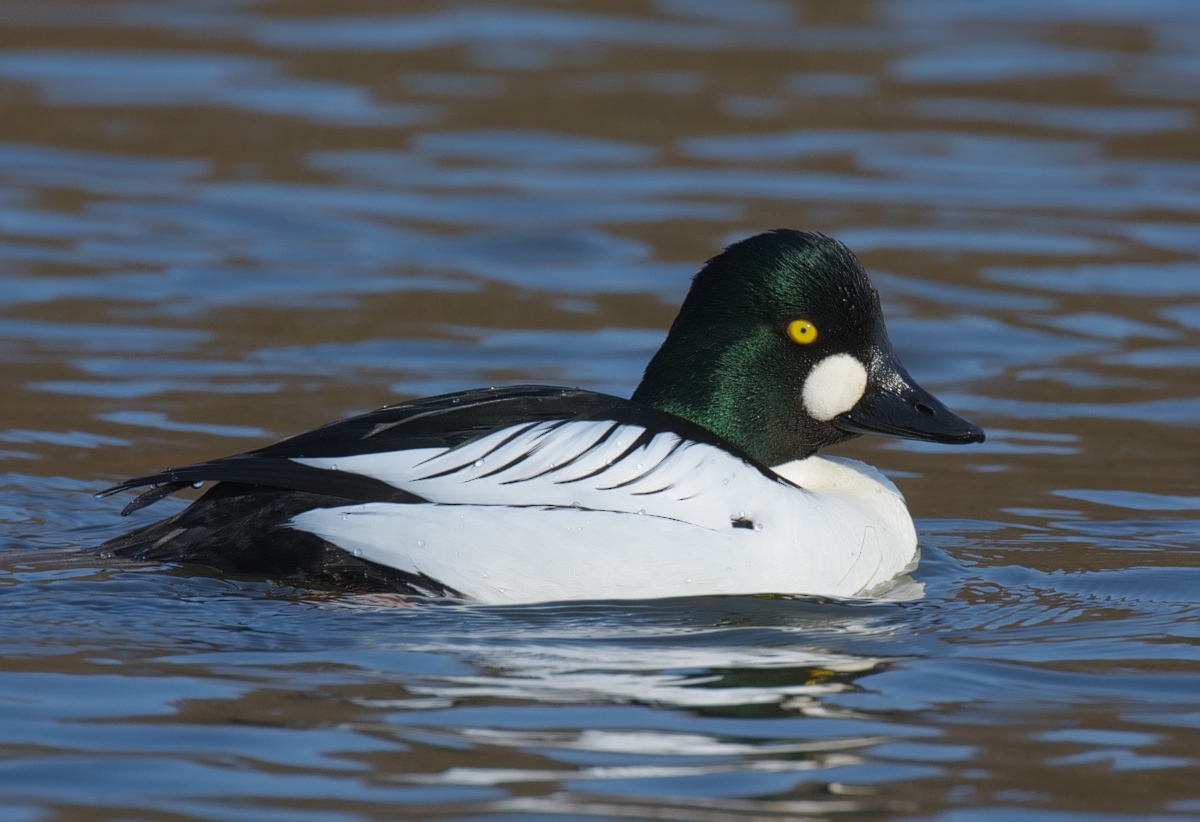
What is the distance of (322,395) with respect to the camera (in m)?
8.77

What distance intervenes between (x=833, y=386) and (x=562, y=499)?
116 centimetres

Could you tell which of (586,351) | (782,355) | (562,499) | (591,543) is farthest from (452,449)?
(586,351)

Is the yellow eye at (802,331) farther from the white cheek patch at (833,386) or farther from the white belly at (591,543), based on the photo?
the white belly at (591,543)

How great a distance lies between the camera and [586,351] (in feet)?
31.6

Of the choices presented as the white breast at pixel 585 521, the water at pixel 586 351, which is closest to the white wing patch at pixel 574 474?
the white breast at pixel 585 521

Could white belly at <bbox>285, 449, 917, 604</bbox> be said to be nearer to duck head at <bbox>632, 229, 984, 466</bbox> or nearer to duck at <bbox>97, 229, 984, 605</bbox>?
duck at <bbox>97, 229, 984, 605</bbox>

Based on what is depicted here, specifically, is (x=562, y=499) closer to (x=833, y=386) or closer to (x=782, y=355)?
(x=782, y=355)

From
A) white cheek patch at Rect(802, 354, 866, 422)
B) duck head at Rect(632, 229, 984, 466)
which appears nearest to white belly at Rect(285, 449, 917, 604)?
duck head at Rect(632, 229, 984, 466)

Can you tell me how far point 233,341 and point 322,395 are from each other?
3.48ft

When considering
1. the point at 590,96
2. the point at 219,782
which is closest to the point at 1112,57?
the point at 590,96

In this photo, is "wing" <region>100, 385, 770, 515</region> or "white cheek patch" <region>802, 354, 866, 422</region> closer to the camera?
"wing" <region>100, 385, 770, 515</region>

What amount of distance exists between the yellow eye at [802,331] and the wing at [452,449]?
531 mm

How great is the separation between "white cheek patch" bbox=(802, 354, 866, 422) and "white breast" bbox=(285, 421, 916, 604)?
1.85 feet

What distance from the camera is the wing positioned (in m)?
5.62
